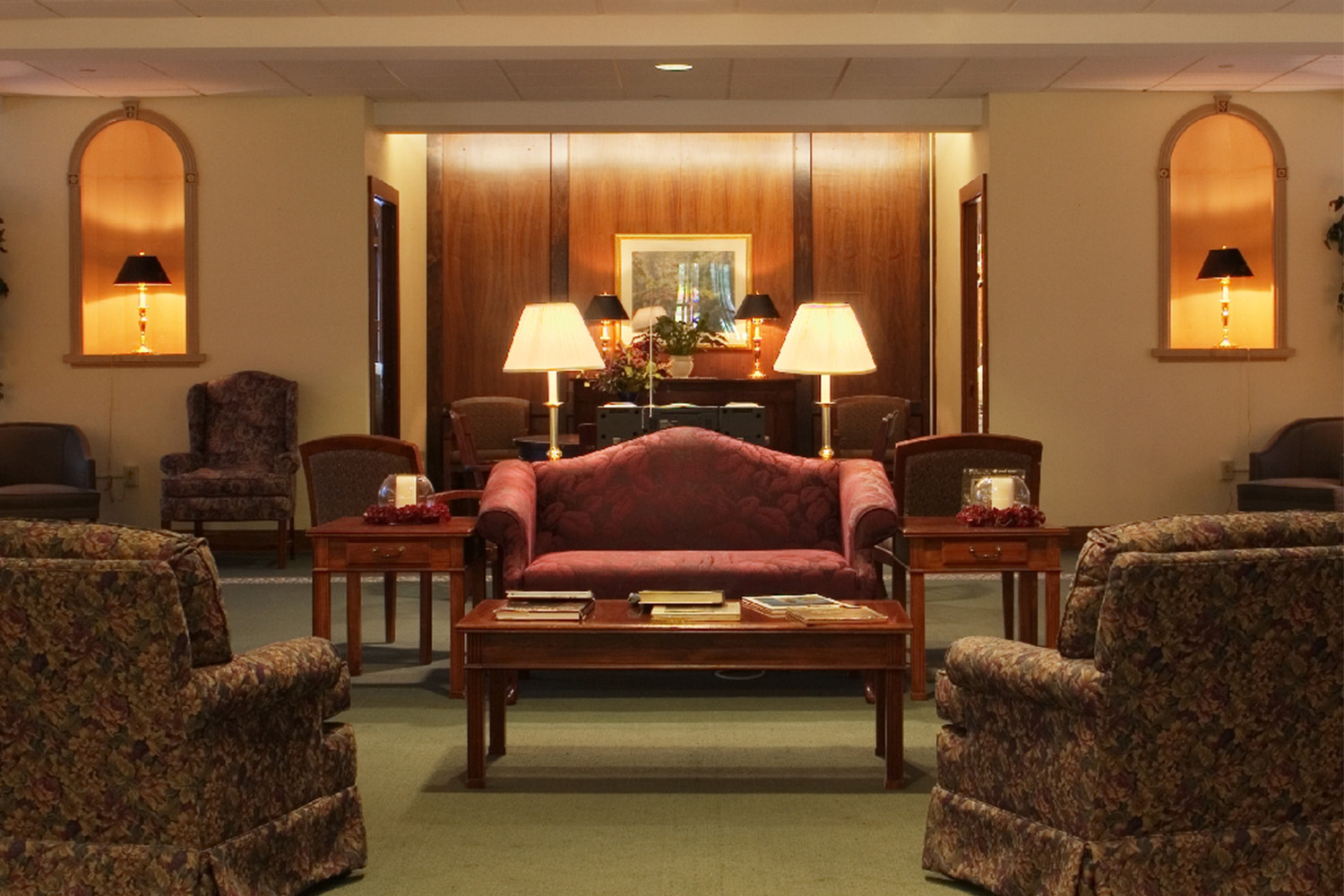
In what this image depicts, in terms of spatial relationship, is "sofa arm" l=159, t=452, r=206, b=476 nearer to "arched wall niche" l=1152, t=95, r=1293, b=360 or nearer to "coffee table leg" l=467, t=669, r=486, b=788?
"coffee table leg" l=467, t=669, r=486, b=788

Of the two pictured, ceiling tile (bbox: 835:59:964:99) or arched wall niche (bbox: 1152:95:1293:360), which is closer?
ceiling tile (bbox: 835:59:964:99)

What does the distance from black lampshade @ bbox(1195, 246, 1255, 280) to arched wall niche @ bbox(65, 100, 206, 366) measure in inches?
251

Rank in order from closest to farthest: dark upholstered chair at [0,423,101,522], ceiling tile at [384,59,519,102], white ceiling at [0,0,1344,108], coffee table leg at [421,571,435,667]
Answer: coffee table leg at [421,571,435,667]
white ceiling at [0,0,1344,108]
ceiling tile at [384,59,519,102]
dark upholstered chair at [0,423,101,522]

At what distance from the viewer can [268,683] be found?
3119 mm

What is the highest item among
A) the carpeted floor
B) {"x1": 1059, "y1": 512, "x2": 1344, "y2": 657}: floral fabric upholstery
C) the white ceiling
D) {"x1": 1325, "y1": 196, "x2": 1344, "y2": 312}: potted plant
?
the white ceiling

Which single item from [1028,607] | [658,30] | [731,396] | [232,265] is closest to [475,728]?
[1028,607]

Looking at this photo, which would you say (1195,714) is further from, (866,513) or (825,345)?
(825,345)

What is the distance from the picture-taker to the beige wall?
A: 31.4 ft

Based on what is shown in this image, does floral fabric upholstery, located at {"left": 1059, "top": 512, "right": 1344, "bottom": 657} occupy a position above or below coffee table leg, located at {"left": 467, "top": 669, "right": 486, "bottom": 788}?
above

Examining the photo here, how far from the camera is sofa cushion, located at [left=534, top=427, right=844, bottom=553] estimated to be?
5918mm

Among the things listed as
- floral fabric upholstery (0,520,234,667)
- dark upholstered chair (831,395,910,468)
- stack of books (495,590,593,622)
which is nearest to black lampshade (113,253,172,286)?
dark upholstered chair (831,395,910,468)

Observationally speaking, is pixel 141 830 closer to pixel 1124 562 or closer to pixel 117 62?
pixel 1124 562

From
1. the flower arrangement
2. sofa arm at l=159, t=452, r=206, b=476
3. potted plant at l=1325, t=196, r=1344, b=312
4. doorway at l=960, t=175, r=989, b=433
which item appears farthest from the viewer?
doorway at l=960, t=175, r=989, b=433

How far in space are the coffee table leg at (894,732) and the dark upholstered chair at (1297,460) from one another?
18.2 ft
